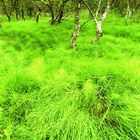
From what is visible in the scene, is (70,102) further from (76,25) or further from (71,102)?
(76,25)

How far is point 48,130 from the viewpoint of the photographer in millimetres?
4480

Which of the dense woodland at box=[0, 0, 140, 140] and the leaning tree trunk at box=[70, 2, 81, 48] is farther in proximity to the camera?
the leaning tree trunk at box=[70, 2, 81, 48]

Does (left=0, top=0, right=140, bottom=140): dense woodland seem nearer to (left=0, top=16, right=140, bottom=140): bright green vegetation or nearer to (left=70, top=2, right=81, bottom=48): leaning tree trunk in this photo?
(left=0, top=16, right=140, bottom=140): bright green vegetation

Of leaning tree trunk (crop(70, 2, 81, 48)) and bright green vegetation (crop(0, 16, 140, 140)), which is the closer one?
bright green vegetation (crop(0, 16, 140, 140))

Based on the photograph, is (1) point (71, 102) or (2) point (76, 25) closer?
(1) point (71, 102)

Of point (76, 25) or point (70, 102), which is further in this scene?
point (76, 25)

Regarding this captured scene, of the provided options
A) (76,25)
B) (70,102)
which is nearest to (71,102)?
(70,102)

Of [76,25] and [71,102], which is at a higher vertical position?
[76,25]

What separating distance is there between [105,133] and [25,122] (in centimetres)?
136

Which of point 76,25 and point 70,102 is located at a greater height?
point 76,25

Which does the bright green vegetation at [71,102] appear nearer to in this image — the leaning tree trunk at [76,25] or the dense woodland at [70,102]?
the dense woodland at [70,102]

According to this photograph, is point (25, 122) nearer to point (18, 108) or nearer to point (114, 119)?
point (18, 108)

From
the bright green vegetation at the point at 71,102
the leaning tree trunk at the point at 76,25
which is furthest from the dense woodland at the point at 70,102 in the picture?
the leaning tree trunk at the point at 76,25

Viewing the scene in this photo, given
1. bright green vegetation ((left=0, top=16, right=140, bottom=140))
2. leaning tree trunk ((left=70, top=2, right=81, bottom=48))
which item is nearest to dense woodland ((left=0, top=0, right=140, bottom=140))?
bright green vegetation ((left=0, top=16, right=140, bottom=140))
